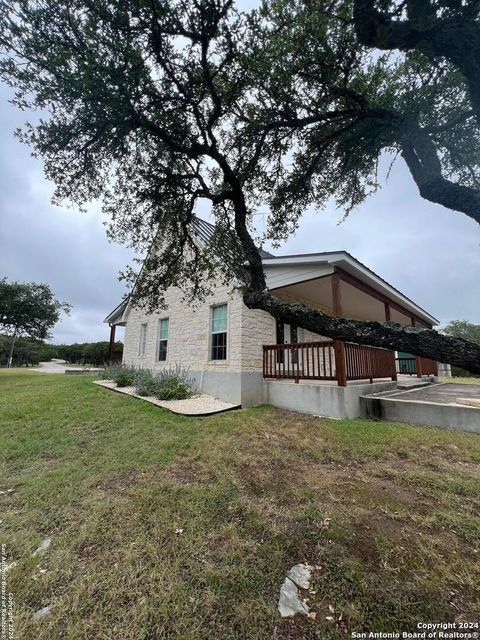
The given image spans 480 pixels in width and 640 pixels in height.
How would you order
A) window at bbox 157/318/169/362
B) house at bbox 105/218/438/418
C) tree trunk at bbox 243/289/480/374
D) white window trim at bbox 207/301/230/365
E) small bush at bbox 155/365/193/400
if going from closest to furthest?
tree trunk at bbox 243/289/480/374 < house at bbox 105/218/438/418 < small bush at bbox 155/365/193/400 < white window trim at bbox 207/301/230/365 < window at bbox 157/318/169/362

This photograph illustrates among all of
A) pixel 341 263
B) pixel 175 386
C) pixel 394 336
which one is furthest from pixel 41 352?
pixel 394 336

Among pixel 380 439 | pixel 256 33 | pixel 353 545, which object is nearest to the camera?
pixel 353 545

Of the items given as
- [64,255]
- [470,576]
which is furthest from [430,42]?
[64,255]

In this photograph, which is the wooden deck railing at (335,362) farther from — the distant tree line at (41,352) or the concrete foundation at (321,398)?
the distant tree line at (41,352)

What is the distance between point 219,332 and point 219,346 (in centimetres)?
46

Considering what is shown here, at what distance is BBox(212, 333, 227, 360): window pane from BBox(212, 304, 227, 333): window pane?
20cm

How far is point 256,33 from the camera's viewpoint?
Answer: 11.1 ft

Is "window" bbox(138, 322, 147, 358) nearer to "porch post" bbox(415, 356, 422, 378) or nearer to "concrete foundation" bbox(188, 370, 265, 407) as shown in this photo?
"concrete foundation" bbox(188, 370, 265, 407)

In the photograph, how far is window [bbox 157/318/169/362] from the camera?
11.4 metres

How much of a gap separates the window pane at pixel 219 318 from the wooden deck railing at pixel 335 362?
1.55 m

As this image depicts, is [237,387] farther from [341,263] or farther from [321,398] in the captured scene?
[341,263]

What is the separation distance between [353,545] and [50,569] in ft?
7.89

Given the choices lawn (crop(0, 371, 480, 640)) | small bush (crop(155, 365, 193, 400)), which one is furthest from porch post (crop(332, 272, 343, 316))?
small bush (crop(155, 365, 193, 400))

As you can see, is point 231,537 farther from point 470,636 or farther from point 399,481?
point 399,481
